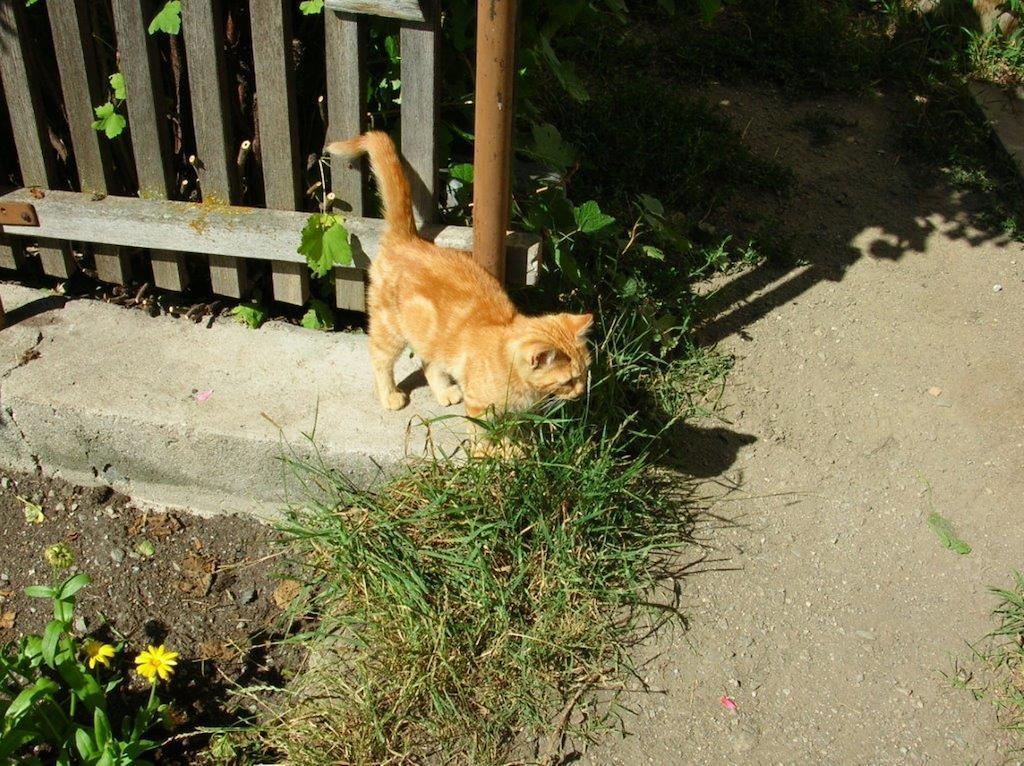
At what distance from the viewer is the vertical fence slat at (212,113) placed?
328 centimetres

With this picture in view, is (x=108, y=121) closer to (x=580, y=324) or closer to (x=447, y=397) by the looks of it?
(x=447, y=397)

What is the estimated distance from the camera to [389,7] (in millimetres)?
3066

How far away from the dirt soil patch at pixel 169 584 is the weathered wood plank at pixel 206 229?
1.01 meters

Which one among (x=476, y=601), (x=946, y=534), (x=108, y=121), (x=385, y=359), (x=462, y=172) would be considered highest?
(x=108, y=121)

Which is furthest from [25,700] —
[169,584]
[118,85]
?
[118,85]

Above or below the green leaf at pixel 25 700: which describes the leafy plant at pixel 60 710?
below

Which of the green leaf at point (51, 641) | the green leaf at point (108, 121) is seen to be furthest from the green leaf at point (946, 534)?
the green leaf at point (108, 121)

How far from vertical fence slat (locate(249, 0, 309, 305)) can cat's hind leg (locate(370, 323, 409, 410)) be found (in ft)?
1.63

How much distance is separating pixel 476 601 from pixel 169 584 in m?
1.15

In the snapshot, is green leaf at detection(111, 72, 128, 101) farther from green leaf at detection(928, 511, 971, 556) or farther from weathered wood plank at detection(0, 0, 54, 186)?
green leaf at detection(928, 511, 971, 556)

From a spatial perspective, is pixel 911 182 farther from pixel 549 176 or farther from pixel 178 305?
pixel 178 305

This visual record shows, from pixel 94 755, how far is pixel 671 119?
437cm

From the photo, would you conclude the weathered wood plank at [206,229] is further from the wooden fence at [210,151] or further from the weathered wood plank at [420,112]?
the weathered wood plank at [420,112]

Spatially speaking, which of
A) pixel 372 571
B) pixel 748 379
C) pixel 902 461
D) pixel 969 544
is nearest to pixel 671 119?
pixel 748 379
